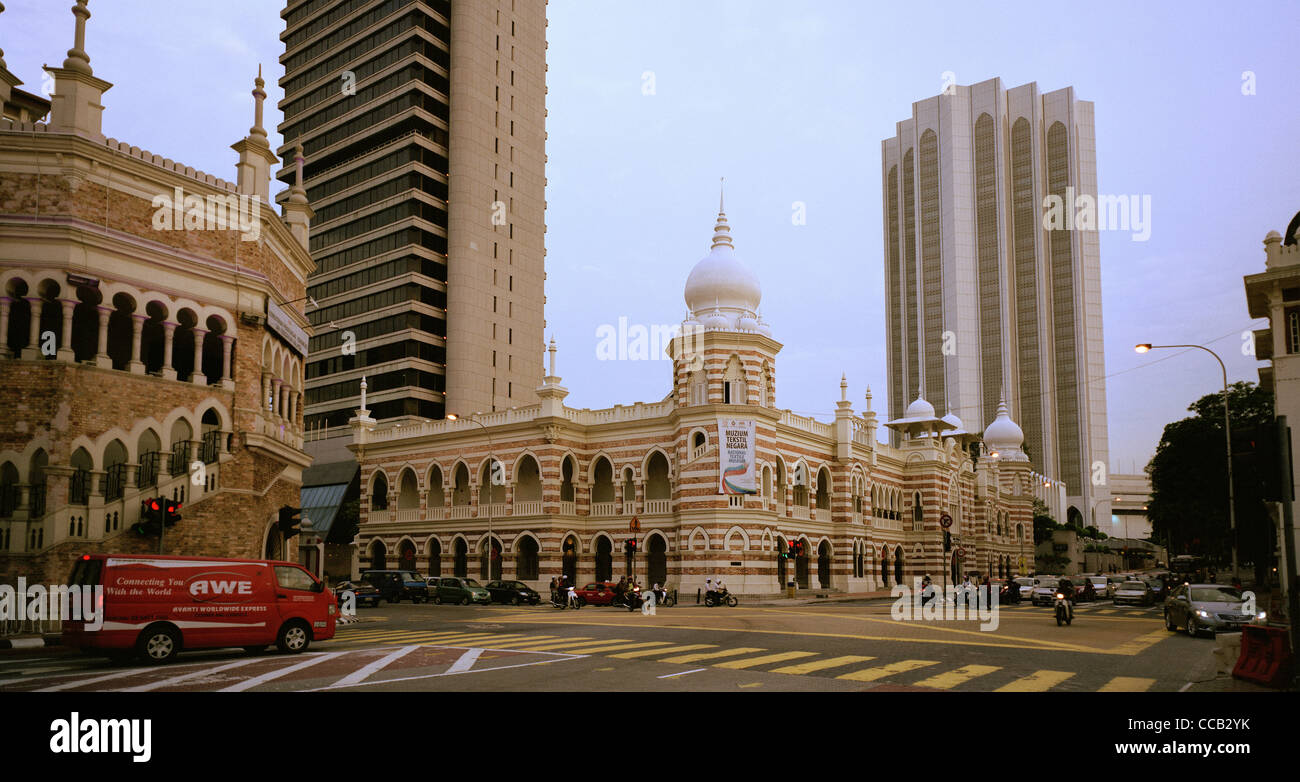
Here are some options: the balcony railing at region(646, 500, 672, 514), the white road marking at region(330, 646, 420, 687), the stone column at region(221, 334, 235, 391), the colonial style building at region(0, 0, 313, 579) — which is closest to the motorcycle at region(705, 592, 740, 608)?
the balcony railing at region(646, 500, 672, 514)

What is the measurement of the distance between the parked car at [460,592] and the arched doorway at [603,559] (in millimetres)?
8015

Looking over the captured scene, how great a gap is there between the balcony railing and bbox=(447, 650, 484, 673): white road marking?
28.0m

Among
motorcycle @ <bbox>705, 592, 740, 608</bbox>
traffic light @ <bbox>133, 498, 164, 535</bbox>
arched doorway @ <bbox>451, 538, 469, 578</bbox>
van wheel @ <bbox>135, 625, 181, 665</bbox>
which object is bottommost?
motorcycle @ <bbox>705, 592, 740, 608</bbox>

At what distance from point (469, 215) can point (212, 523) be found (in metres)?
54.3

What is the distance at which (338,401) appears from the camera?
77938mm

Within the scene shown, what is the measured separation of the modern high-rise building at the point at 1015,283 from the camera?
14175 cm

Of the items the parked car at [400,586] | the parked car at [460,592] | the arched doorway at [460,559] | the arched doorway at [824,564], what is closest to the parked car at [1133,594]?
the arched doorway at [824,564]

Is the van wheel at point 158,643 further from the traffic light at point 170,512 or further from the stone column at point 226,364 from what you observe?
the stone column at point 226,364

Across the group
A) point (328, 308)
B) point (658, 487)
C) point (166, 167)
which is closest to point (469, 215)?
point (328, 308)

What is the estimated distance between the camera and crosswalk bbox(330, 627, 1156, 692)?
46.2ft

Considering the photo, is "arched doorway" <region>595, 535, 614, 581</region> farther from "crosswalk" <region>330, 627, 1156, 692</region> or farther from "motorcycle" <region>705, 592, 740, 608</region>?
"crosswalk" <region>330, 627, 1156, 692</region>

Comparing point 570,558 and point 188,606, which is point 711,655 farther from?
point 570,558
